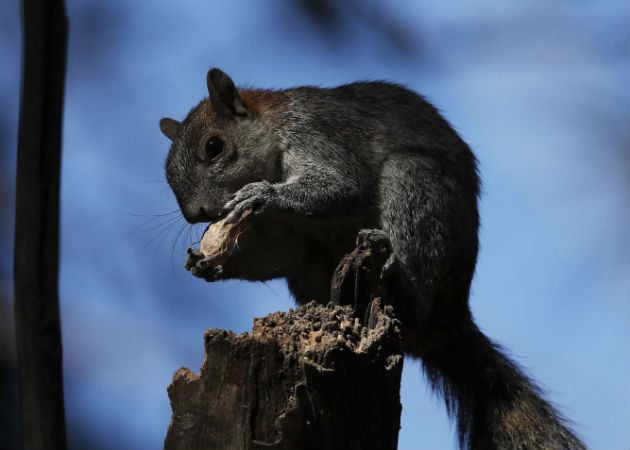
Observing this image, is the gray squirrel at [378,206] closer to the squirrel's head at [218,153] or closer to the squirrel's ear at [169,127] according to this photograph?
the squirrel's head at [218,153]

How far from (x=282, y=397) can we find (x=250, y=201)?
5.01ft

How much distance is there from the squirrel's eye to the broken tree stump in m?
1.93

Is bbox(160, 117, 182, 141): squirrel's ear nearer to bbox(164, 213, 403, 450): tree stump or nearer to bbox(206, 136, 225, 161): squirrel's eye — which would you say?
bbox(206, 136, 225, 161): squirrel's eye

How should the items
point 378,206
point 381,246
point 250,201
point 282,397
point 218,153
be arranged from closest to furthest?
1. point 282,397
2. point 381,246
3. point 250,201
4. point 378,206
5. point 218,153

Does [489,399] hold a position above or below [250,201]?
below

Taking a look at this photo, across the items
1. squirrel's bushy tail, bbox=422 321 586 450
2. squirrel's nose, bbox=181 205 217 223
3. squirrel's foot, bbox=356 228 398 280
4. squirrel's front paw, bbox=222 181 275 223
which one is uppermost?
squirrel's nose, bbox=181 205 217 223

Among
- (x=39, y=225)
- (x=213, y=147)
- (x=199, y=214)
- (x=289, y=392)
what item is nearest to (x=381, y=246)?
(x=199, y=214)

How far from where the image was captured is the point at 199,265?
4.06m

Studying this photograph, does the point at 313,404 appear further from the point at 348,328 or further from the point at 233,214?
the point at 233,214

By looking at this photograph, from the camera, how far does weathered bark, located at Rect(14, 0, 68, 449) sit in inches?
49.2

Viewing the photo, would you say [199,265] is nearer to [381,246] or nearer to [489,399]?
[381,246]

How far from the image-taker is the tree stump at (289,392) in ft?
9.41

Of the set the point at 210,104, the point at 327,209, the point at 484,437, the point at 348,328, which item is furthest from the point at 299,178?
the point at 484,437

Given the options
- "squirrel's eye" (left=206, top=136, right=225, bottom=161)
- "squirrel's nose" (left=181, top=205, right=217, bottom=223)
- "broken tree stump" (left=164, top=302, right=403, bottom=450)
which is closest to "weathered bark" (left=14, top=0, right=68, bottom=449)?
"broken tree stump" (left=164, top=302, right=403, bottom=450)
